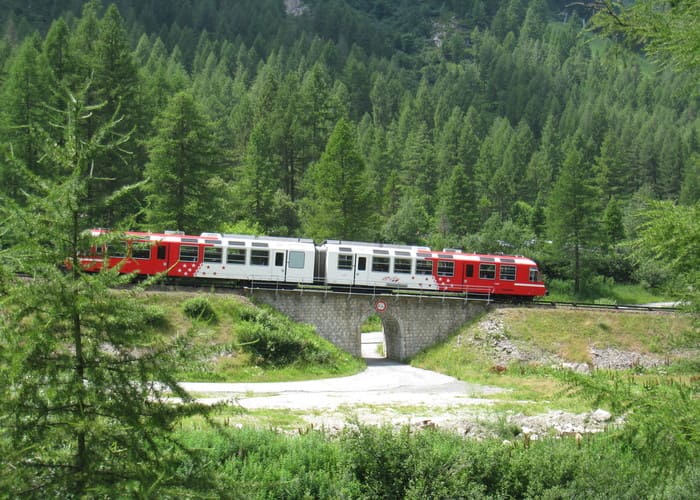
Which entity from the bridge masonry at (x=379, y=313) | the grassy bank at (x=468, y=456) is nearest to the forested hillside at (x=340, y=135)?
the grassy bank at (x=468, y=456)

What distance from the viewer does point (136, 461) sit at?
7.32 metres

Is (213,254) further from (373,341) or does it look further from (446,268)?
(373,341)

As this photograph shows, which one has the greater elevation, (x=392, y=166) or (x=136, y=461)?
(x=392, y=166)

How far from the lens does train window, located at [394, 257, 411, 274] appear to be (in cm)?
3784

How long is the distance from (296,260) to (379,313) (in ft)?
18.8

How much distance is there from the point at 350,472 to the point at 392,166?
77.8 meters

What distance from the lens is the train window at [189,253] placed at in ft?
113

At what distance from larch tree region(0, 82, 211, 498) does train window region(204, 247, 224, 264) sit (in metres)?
27.4

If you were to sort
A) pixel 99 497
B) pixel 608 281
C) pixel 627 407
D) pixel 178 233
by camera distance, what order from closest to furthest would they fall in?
pixel 99 497 → pixel 627 407 → pixel 178 233 → pixel 608 281

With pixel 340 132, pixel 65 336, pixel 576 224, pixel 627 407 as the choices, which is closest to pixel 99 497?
pixel 65 336

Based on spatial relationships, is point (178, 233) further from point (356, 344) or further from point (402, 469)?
point (402, 469)

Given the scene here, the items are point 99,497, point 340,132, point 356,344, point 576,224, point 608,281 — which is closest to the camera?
point 99,497

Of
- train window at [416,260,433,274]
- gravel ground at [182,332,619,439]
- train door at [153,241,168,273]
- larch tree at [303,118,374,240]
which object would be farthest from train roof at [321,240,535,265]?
larch tree at [303,118,374,240]

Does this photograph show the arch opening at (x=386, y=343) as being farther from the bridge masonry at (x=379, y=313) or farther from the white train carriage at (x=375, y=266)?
the white train carriage at (x=375, y=266)
